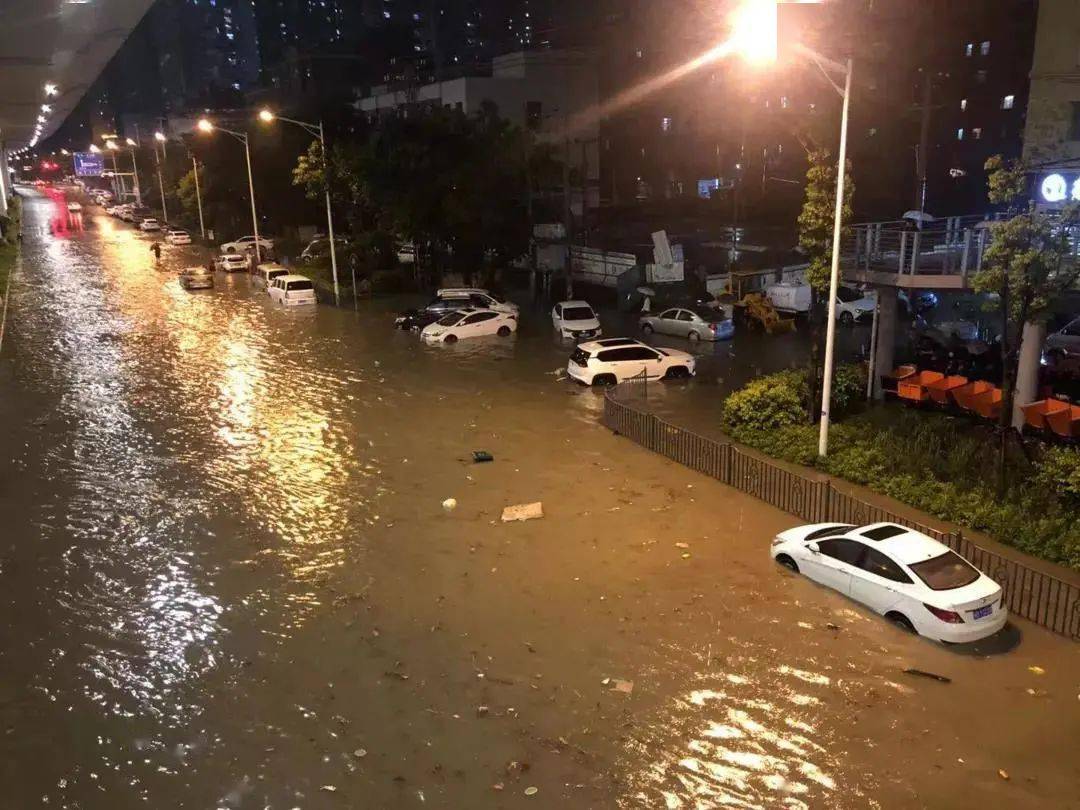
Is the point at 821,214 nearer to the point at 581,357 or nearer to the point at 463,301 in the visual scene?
the point at 581,357

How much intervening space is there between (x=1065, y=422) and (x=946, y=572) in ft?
28.1

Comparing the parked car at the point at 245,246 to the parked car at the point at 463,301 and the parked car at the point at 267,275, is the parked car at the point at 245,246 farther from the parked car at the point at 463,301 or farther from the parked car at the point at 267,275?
the parked car at the point at 463,301

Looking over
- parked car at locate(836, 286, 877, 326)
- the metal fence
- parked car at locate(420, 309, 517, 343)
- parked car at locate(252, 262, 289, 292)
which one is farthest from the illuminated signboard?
parked car at locate(252, 262, 289, 292)

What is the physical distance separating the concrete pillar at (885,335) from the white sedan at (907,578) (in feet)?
34.1

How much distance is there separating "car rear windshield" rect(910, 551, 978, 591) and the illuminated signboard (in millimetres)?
9137

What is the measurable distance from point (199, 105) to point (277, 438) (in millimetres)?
114953

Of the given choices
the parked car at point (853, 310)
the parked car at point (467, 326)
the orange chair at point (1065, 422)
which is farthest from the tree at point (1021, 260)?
the parked car at point (467, 326)

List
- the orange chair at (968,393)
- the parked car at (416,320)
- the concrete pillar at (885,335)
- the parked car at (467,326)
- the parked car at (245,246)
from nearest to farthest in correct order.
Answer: the orange chair at (968,393) < the concrete pillar at (885,335) < the parked car at (467,326) < the parked car at (416,320) < the parked car at (245,246)

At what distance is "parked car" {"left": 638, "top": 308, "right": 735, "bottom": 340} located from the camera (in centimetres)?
3159

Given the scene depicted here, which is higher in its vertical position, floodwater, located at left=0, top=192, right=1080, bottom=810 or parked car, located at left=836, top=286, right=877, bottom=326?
parked car, located at left=836, top=286, right=877, bottom=326

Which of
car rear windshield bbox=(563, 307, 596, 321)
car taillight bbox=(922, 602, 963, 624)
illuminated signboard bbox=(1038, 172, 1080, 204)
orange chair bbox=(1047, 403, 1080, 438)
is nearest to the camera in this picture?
car taillight bbox=(922, 602, 963, 624)

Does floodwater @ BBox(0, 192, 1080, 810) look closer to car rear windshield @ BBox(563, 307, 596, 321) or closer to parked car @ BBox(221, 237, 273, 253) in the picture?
car rear windshield @ BBox(563, 307, 596, 321)

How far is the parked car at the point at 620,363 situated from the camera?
82.6 ft

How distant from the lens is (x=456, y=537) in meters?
15.1
